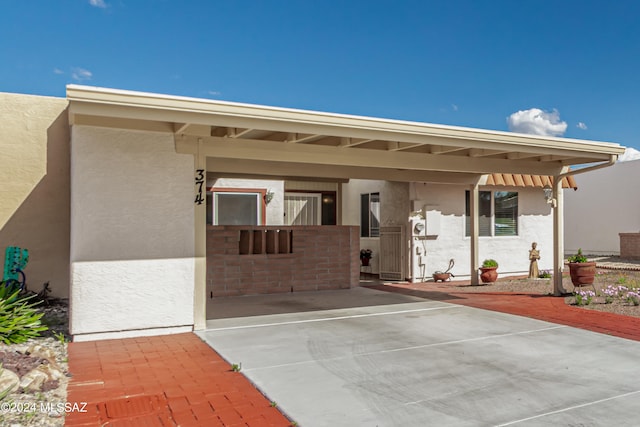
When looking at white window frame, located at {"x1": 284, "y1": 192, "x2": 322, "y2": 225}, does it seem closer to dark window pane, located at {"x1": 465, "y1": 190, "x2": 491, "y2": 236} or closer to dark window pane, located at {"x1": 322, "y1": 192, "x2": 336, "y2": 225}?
dark window pane, located at {"x1": 322, "y1": 192, "x2": 336, "y2": 225}

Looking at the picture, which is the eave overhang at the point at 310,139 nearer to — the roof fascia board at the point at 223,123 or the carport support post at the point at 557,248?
the roof fascia board at the point at 223,123

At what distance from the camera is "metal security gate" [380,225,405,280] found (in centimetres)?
1287

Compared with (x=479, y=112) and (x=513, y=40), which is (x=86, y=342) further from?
(x=479, y=112)

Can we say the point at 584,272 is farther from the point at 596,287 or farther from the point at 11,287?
the point at 11,287

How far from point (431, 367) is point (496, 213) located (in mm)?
9944

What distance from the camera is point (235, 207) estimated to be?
13305mm

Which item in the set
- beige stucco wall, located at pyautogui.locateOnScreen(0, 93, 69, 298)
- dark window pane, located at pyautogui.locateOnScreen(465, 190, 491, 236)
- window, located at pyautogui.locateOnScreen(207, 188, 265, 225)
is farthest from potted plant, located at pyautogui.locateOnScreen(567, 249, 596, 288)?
beige stucco wall, located at pyautogui.locateOnScreen(0, 93, 69, 298)

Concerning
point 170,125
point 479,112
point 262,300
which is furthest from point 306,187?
point 479,112

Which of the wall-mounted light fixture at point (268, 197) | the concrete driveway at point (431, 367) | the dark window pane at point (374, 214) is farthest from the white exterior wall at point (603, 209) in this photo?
the concrete driveway at point (431, 367)

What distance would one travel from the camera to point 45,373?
4.42 m

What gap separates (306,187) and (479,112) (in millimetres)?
16122

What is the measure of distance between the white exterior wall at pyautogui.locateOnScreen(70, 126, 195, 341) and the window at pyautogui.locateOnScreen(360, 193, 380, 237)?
819 cm

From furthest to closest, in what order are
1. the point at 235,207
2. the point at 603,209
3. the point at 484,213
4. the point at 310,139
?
the point at 603,209 < the point at 484,213 < the point at 235,207 < the point at 310,139

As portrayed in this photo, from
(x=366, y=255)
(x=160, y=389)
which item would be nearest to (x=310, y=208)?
(x=366, y=255)
